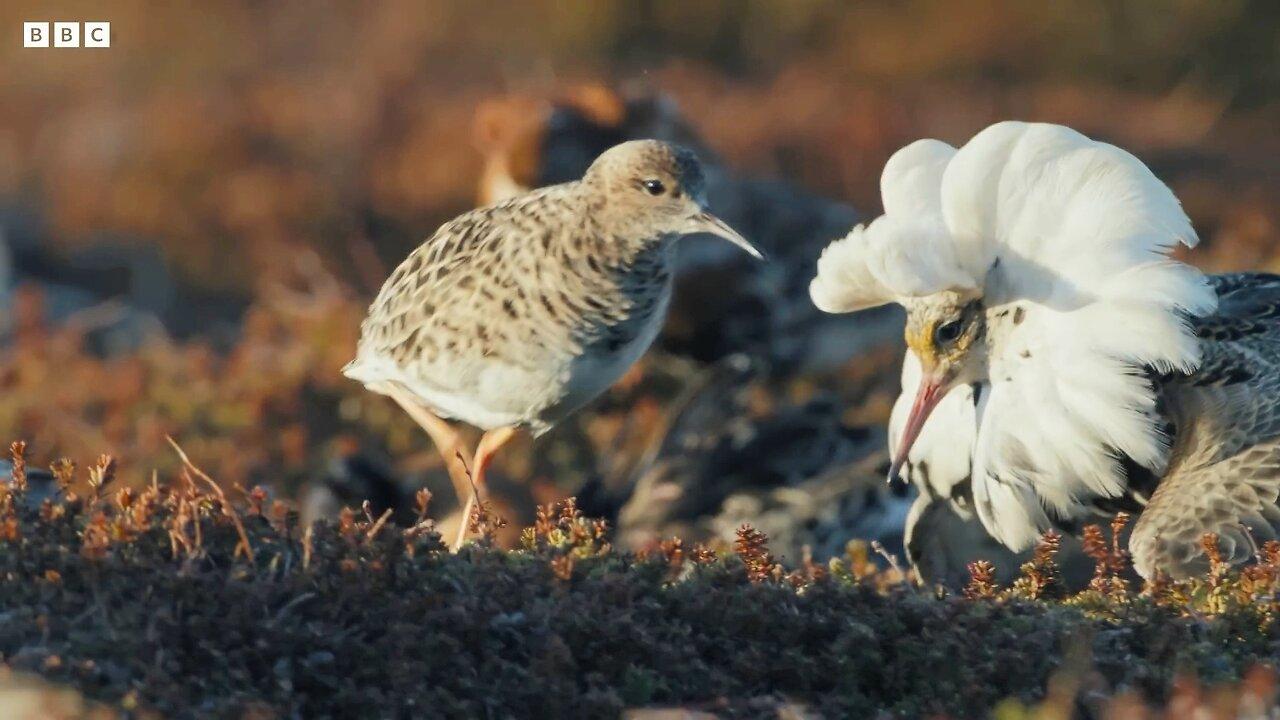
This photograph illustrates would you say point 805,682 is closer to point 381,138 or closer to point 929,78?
point 381,138

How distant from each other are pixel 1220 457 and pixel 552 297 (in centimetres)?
235

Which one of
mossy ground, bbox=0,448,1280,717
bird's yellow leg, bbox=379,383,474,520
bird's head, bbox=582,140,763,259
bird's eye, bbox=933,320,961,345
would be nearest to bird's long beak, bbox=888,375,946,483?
bird's eye, bbox=933,320,961,345

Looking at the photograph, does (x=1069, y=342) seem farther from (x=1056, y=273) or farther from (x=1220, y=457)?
(x=1220, y=457)

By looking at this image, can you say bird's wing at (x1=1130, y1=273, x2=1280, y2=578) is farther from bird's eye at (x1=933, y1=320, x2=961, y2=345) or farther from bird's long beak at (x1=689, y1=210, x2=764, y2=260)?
bird's long beak at (x1=689, y1=210, x2=764, y2=260)

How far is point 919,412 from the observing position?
17.2 ft

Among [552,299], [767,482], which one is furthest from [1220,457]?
[767,482]

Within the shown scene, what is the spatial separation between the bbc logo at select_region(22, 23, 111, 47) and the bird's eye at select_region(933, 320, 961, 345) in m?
17.9

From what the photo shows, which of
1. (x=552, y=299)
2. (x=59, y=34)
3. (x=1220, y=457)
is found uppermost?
(x=59, y=34)

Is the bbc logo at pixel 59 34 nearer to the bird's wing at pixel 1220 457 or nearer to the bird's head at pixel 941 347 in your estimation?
the bird's head at pixel 941 347

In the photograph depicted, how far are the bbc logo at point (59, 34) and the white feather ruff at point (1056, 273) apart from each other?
58.6ft

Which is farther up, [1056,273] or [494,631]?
[1056,273]

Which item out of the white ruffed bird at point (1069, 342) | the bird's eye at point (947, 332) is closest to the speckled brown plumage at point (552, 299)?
the white ruffed bird at point (1069, 342)

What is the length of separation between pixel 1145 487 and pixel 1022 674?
5.32 ft

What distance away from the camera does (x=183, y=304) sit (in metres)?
15.9
